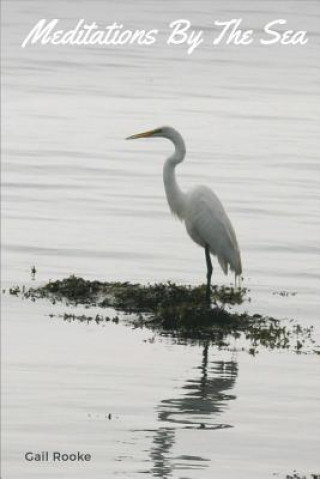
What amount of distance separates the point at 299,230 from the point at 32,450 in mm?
10936

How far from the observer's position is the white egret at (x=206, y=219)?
1579 centimetres

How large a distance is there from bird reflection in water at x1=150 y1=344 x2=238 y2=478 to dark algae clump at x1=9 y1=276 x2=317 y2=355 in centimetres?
51

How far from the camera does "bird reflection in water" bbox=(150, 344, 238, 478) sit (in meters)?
10.5

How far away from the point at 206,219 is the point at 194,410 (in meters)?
4.21

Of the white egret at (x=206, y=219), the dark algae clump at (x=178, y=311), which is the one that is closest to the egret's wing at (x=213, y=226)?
the white egret at (x=206, y=219)

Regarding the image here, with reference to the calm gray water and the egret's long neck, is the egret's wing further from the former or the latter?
the calm gray water

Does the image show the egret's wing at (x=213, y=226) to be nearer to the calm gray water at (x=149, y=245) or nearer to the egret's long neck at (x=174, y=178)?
the egret's long neck at (x=174, y=178)

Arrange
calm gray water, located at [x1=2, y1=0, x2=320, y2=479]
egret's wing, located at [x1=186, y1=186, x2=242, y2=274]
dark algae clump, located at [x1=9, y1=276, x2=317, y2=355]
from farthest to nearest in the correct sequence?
egret's wing, located at [x1=186, y1=186, x2=242, y2=274], dark algae clump, located at [x1=9, y1=276, x2=317, y2=355], calm gray water, located at [x1=2, y1=0, x2=320, y2=479]

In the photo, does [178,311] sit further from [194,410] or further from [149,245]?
[149,245]

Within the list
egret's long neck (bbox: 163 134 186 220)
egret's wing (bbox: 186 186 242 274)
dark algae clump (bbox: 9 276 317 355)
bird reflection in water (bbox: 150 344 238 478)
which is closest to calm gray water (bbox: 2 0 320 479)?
bird reflection in water (bbox: 150 344 238 478)

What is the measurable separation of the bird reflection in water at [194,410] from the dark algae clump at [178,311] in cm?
51

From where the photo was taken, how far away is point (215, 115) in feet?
107

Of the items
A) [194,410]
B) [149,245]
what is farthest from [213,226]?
[194,410]

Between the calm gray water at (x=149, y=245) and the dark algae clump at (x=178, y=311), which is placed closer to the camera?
the calm gray water at (x=149, y=245)
